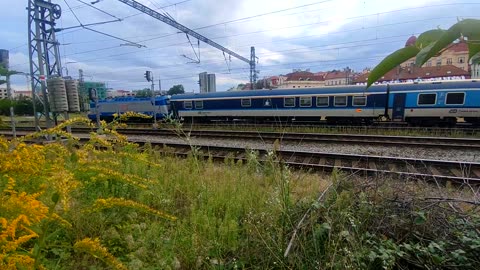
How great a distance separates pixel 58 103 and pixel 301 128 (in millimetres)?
11268

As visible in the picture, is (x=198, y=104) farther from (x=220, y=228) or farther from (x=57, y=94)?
(x=220, y=228)

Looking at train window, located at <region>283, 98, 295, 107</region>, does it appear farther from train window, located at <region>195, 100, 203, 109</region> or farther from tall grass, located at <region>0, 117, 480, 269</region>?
tall grass, located at <region>0, 117, 480, 269</region>

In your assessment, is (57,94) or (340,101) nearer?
(57,94)

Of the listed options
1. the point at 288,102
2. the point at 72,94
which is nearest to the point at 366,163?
the point at 72,94

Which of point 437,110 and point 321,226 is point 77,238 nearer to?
point 321,226

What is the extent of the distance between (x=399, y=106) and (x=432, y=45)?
16828 millimetres

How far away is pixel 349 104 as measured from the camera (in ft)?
53.2

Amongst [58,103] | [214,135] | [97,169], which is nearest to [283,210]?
[97,169]

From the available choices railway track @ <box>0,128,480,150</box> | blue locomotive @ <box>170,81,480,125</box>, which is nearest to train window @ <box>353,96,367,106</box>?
blue locomotive @ <box>170,81,480,125</box>

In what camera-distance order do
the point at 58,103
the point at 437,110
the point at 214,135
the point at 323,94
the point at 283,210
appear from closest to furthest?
the point at 283,210 → the point at 58,103 → the point at 214,135 → the point at 437,110 → the point at 323,94

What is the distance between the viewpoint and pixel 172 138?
13.9 meters

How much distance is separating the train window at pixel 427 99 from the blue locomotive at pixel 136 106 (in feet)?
56.5

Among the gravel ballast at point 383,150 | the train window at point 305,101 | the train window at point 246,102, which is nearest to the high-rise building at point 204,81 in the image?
the train window at point 246,102

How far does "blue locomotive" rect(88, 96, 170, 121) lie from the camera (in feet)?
76.3
